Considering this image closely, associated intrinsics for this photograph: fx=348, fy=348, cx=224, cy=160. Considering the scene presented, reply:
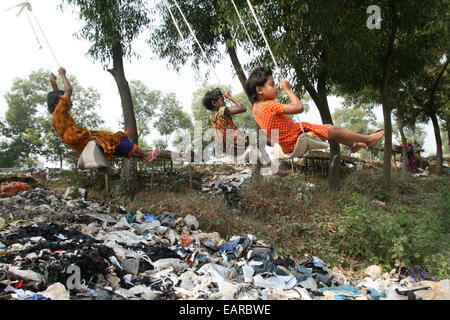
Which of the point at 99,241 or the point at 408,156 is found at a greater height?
A: the point at 408,156

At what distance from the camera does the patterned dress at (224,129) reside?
4.58m

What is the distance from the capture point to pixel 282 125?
386 cm

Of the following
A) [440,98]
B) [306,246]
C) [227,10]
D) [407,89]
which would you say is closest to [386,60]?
[227,10]

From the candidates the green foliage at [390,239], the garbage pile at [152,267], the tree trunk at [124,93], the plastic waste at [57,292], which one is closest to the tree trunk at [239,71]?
the tree trunk at [124,93]

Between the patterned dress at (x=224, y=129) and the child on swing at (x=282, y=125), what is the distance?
0.67 meters

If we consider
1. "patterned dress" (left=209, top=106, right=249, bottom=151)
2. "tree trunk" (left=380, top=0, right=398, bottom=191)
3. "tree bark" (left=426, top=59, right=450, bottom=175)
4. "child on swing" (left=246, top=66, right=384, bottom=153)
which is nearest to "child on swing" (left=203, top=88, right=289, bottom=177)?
"patterned dress" (left=209, top=106, right=249, bottom=151)

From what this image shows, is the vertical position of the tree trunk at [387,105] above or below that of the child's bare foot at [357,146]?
above

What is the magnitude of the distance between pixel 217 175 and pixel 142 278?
7616mm

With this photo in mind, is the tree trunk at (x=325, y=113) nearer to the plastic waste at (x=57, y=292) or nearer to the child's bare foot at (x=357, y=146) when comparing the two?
the child's bare foot at (x=357, y=146)

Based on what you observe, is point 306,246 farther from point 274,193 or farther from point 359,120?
point 359,120

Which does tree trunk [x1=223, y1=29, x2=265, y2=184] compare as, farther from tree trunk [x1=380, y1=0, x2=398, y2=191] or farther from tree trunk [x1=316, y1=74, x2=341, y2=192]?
tree trunk [x1=380, y1=0, x2=398, y2=191]

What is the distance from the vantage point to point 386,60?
8156 mm
